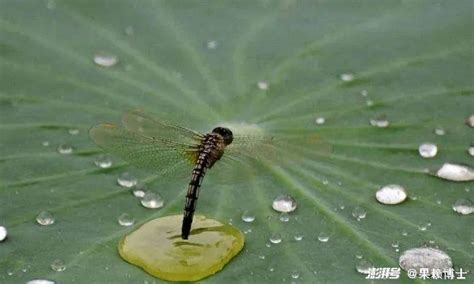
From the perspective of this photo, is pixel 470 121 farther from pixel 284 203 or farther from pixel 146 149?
pixel 146 149

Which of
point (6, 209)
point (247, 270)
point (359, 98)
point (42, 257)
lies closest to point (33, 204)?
point (6, 209)

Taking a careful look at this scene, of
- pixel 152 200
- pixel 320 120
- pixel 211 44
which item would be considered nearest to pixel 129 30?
pixel 211 44

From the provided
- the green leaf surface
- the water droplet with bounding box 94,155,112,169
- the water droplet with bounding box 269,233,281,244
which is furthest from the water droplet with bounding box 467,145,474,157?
the water droplet with bounding box 94,155,112,169

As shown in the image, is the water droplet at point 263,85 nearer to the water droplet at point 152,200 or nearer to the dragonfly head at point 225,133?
the dragonfly head at point 225,133

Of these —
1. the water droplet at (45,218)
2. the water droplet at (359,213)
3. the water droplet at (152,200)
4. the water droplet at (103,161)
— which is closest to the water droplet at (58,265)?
the water droplet at (45,218)

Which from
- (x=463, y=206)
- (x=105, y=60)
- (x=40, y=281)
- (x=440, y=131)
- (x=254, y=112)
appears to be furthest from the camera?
(x=105, y=60)

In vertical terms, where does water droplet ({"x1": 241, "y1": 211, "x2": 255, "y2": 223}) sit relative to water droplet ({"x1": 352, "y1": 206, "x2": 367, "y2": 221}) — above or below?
below

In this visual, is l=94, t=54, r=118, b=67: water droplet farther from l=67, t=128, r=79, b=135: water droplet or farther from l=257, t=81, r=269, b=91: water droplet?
l=257, t=81, r=269, b=91: water droplet
